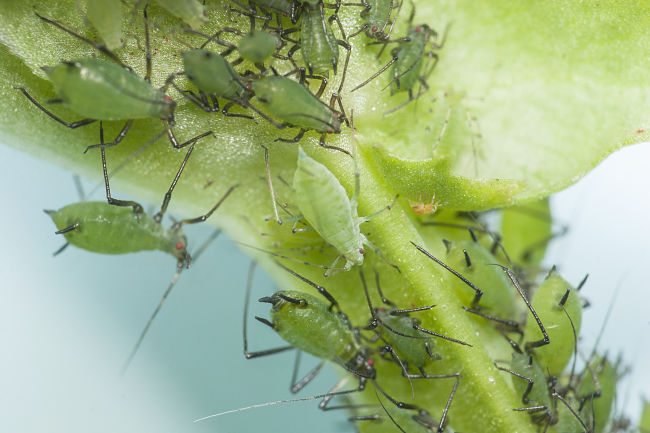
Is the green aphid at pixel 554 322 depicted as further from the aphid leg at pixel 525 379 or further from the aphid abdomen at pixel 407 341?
the aphid abdomen at pixel 407 341

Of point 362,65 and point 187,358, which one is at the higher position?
point 362,65

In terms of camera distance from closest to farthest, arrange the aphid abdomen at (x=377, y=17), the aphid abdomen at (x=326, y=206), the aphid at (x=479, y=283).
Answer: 1. the aphid abdomen at (x=326, y=206)
2. the aphid abdomen at (x=377, y=17)
3. the aphid at (x=479, y=283)

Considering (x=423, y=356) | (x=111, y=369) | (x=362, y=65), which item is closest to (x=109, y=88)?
(x=362, y=65)

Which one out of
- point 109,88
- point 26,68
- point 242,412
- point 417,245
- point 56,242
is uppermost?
point 26,68

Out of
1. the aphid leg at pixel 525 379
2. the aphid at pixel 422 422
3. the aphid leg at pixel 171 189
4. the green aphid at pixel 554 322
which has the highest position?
the aphid leg at pixel 171 189

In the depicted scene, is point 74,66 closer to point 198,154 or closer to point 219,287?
point 198,154

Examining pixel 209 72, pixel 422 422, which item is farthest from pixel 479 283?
pixel 209 72

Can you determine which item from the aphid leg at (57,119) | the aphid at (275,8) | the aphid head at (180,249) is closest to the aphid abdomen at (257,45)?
the aphid at (275,8)
